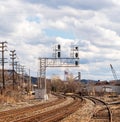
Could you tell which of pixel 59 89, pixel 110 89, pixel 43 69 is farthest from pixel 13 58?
pixel 59 89

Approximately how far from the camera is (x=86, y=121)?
25.3m

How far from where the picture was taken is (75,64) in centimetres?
6906

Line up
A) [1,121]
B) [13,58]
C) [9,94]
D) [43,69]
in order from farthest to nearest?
[13,58], [43,69], [9,94], [1,121]

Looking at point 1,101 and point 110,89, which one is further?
point 110,89

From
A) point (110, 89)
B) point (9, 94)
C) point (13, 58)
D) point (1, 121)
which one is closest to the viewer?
point (1, 121)

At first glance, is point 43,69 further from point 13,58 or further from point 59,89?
point 59,89

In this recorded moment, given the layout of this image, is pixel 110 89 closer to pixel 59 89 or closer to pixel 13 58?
pixel 59 89

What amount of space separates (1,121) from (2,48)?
149 ft

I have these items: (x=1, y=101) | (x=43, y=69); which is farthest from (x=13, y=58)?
(x=1, y=101)

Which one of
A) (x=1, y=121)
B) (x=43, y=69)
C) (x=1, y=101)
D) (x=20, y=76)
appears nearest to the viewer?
(x=1, y=121)

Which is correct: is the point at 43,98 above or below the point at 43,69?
below

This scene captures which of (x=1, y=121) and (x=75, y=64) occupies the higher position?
(x=75, y=64)

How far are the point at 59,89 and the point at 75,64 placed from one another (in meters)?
96.4

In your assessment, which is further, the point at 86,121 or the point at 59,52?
the point at 59,52
